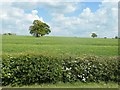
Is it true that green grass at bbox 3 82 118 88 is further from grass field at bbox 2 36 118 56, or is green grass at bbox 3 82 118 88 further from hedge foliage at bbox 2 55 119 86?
grass field at bbox 2 36 118 56

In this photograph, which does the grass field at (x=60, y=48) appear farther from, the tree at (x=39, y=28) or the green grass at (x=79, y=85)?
the tree at (x=39, y=28)

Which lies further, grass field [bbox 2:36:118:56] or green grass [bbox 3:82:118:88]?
grass field [bbox 2:36:118:56]

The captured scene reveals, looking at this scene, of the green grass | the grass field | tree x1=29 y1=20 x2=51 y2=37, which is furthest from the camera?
tree x1=29 y1=20 x2=51 y2=37

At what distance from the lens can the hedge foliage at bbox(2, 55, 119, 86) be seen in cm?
→ 1070

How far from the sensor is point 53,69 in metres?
10.9

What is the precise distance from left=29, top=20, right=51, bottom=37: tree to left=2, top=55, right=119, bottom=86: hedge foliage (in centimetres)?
5401

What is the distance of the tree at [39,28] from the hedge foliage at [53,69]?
177 feet

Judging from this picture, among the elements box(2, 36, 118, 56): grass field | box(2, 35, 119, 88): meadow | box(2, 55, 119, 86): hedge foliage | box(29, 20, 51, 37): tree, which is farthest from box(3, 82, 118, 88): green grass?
box(29, 20, 51, 37): tree

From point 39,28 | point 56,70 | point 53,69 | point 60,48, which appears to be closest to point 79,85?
point 56,70

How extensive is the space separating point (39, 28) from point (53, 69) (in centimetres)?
5733

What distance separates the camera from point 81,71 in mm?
11195

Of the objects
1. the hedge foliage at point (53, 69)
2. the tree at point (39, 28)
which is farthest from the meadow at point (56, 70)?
the tree at point (39, 28)

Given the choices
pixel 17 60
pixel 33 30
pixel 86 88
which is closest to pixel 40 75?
pixel 17 60

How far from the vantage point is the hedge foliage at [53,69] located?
35.1 feet
